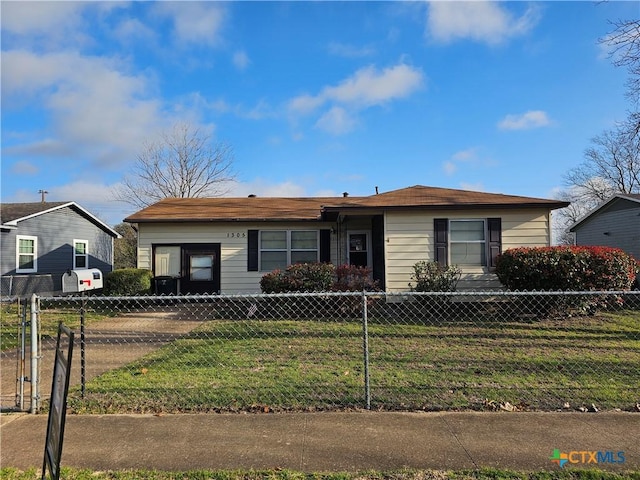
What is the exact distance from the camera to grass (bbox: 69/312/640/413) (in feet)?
15.2

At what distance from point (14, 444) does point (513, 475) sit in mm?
4109

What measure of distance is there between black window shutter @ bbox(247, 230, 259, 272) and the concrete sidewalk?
10086mm

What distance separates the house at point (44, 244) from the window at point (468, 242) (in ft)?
51.7

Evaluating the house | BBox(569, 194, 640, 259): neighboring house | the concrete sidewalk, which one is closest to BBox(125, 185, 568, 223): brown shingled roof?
the house

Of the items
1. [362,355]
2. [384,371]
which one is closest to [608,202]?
[362,355]

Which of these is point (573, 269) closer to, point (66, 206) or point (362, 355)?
point (362, 355)

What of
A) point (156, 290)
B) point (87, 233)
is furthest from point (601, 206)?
point (87, 233)

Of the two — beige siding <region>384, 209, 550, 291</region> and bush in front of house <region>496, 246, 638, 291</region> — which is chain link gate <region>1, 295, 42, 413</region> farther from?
bush in front of house <region>496, 246, 638, 291</region>

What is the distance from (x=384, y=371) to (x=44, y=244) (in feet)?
62.3

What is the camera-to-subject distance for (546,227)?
472 inches

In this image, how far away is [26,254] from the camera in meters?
18.3

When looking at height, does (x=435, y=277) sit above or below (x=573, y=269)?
below

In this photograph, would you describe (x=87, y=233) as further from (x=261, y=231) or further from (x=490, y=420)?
(x=490, y=420)

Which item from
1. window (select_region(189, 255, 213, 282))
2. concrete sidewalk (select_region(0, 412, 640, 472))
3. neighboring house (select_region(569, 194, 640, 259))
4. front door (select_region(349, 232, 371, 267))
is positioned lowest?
concrete sidewalk (select_region(0, 412, 640, 472))
